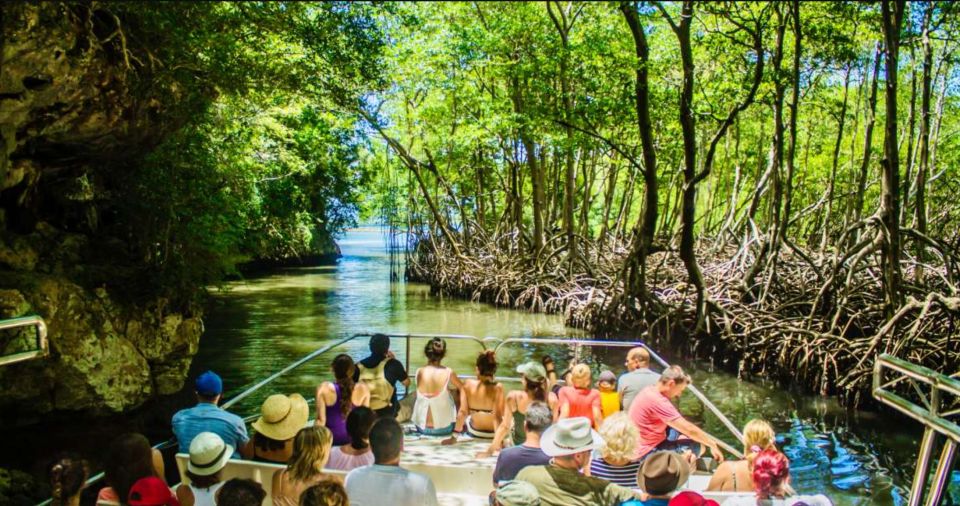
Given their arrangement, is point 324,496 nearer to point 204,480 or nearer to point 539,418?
point 204,480

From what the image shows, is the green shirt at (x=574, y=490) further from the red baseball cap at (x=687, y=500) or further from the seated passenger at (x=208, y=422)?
the seated passenger at (x=208, y=422)

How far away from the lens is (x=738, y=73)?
11.8 m

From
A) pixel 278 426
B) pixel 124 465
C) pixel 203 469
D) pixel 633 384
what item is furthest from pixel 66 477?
pixel 633 384

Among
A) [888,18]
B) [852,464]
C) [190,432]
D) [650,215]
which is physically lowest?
[852,464]

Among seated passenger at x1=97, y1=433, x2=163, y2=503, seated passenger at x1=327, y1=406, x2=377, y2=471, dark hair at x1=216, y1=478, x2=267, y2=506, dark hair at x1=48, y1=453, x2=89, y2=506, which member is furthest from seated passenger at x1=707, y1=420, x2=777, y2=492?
dark hair at x1=48, y1=453, x2=89, y2=506

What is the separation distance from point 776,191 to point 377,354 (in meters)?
8.23

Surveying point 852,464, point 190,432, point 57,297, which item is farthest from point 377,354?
point 852,464

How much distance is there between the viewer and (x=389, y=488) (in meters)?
3.21

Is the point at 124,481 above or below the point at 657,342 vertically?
above

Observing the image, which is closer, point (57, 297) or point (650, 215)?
point (57, 297)

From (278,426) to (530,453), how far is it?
156cm

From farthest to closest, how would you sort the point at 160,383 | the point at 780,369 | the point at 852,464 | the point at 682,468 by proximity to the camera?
the point at 780,369 → the point at 160,383 → the point at 852,464 → the point at 682,468

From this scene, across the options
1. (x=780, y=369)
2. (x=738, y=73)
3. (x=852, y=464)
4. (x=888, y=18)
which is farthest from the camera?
(x=738, y=73)

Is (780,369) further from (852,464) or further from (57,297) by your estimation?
(57,297)
